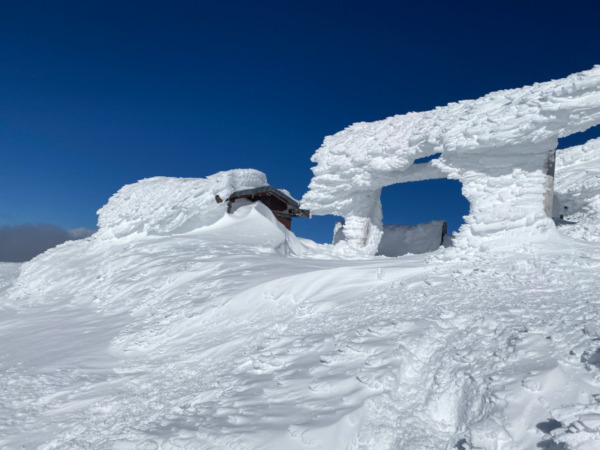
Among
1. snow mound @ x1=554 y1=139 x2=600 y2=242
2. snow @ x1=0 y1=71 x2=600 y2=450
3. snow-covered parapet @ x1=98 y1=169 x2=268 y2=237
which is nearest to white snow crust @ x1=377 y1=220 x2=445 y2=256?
snow mound @ x1=554 y1=139 x2=600 y2=242

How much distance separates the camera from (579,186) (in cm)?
1119

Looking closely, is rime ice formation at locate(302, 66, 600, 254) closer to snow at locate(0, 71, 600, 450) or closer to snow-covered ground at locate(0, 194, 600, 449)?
snow at locate(0, 71, 600, 450)

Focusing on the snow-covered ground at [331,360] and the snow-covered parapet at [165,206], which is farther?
the snow-covered parapet at [165,206]

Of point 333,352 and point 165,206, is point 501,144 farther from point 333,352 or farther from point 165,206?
point 165,206

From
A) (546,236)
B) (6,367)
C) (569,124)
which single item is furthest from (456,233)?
(6,367)

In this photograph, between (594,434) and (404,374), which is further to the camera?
(404,374)

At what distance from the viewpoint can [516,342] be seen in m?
3.31

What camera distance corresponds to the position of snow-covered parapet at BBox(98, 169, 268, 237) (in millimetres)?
14891

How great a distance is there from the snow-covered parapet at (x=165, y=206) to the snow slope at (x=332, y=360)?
6813 millimetres

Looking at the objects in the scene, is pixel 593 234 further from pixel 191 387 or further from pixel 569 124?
pixel 191 387

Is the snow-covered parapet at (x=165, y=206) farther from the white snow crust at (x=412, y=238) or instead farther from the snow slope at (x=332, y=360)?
the snow slope at (x=332, y=360)

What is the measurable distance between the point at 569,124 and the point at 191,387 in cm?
658

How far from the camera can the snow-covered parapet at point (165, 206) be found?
14891mm

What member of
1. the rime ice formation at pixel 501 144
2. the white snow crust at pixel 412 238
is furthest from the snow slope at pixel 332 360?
the white snow crust at pixel 412 238
